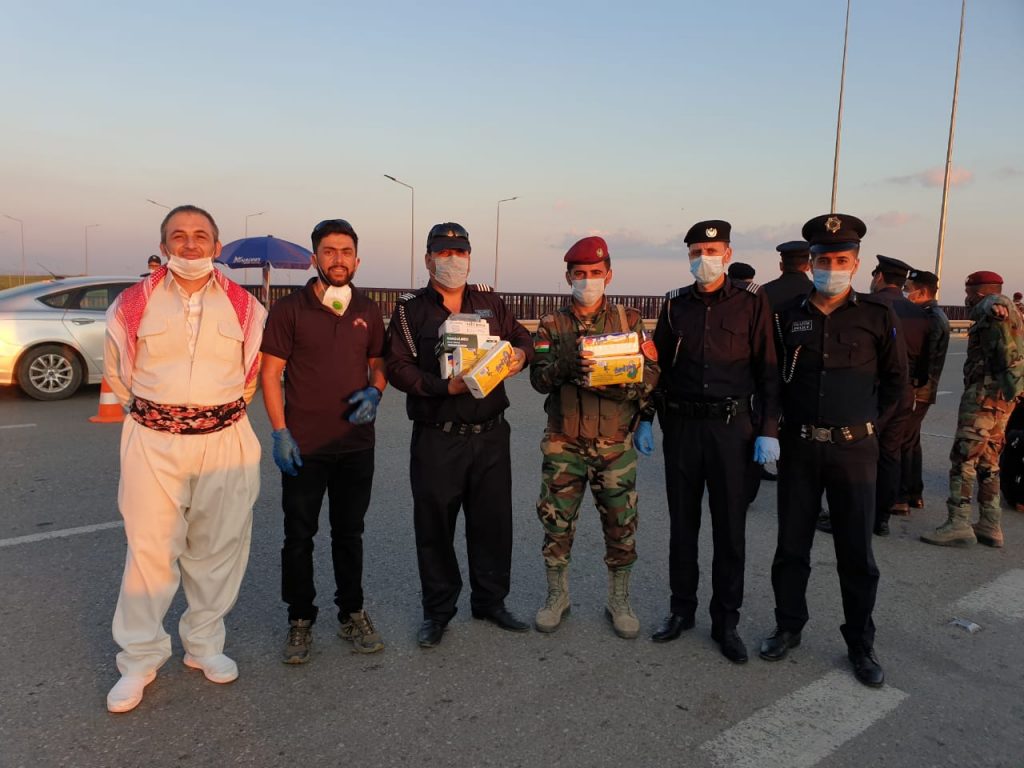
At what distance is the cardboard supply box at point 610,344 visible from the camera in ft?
11.3

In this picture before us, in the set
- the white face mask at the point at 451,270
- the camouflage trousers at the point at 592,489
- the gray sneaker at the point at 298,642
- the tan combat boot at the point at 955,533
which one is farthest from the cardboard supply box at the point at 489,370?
the tan combat boot at the point at 955,533

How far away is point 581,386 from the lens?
3740mm

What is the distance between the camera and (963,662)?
350cm

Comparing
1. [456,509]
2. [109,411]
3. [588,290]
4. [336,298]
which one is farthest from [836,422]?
[109,411]

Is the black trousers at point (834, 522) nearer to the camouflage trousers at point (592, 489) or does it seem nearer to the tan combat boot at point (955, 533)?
the camouflage trousers at point (592, 489)

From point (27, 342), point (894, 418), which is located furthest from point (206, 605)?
point (27, 342)

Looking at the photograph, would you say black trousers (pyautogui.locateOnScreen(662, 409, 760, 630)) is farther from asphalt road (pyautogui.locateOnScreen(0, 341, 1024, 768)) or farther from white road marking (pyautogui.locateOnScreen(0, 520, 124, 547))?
white road marking (pyautogui.locateOnScreen(0, 520, 124, 547))

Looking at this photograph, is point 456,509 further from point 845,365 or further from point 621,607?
point 845,365

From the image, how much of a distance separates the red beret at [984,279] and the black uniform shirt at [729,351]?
3.18 metres

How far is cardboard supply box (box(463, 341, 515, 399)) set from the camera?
332 cm

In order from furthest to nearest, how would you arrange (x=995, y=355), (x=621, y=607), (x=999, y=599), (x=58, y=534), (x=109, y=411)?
(x=109, y=411) < (x=995, y=355) < (x=58, y=534) < (x=999, y=599) < (x=621, y=607)

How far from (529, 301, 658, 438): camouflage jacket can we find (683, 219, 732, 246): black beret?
49cm

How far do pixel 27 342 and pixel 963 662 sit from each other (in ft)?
35.1

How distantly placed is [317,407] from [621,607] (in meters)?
1.84
